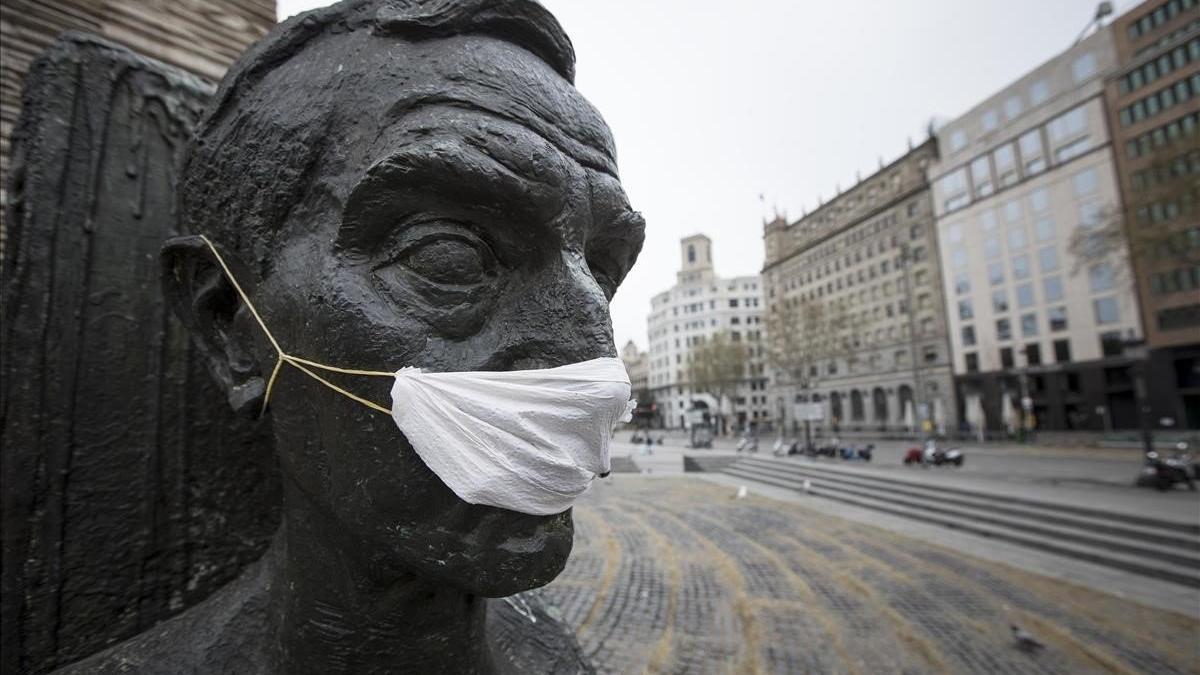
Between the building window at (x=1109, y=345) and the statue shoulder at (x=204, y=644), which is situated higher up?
the building window at (x=1109, y=345)

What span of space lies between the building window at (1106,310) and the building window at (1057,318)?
174cm

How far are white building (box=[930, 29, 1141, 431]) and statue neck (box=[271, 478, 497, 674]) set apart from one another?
40268 millimetres

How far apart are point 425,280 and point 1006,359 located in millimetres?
47083

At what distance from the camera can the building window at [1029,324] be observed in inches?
1435

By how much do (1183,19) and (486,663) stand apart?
146 feet

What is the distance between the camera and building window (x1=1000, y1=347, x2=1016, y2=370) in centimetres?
3791

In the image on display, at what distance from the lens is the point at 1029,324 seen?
36844 millimetres

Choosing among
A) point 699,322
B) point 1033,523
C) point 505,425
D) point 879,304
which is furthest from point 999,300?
point 699,322

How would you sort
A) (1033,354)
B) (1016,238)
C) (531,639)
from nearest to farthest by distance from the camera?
(531,639), (1033,354), (1016,238)

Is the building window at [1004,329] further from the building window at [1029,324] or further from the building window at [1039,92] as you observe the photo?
the building window at [1039,92]

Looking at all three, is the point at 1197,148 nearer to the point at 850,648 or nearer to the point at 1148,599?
the point at 1148,599

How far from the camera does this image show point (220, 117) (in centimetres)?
106

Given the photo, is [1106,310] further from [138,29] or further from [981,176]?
[138,29]

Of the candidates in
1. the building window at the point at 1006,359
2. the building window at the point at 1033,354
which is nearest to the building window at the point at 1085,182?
the building window at the point at 1033,354
